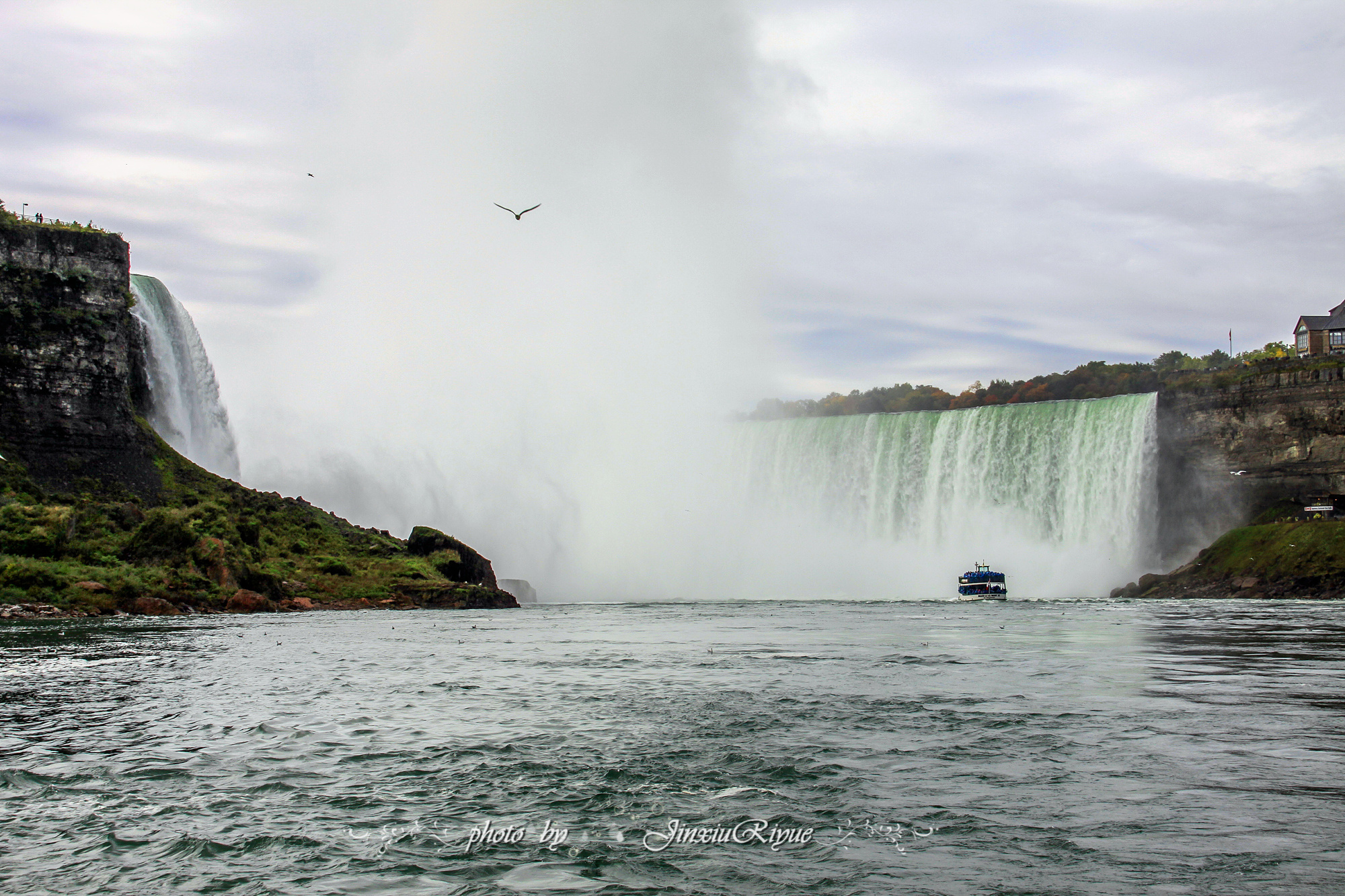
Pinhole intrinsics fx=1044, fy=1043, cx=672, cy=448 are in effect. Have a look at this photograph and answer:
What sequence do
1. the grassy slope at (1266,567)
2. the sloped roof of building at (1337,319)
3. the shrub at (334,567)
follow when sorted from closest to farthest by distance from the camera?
the shrub at (334,567) → the grassy slope at (1266,567) → the sloped roof of building at (1337,319)

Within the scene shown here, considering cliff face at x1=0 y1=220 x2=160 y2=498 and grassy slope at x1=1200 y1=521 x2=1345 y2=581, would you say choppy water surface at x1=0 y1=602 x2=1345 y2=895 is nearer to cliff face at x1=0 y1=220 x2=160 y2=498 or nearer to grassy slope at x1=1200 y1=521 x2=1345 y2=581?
cliff face at x1=0 y1=220 x2=160 y2=498

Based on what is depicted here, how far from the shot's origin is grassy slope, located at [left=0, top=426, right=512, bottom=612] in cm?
4666

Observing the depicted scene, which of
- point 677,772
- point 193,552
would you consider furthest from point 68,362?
point 677,772

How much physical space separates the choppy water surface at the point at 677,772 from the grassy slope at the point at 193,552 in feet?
78.7

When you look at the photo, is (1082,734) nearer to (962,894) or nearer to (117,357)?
(962,894)

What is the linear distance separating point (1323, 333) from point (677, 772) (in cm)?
12127

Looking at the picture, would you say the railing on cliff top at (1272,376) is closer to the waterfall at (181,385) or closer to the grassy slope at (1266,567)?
the grassy slope at (1266,567)

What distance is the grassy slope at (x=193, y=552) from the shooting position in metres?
46.7

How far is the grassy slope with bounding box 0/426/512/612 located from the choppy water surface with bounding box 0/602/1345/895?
2398cm

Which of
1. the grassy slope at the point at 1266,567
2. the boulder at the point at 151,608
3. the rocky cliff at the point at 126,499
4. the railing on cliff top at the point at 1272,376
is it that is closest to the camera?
the boulder at the point at 151,608

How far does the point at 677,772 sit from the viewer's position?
11.8 m

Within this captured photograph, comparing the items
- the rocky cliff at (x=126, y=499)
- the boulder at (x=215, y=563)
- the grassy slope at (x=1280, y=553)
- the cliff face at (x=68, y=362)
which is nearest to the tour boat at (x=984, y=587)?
the grassy slope at (x=1280, y=553)

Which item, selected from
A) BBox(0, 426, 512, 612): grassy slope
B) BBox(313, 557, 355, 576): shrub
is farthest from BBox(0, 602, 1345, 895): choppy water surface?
BBox(313, 557, 355, 576): shrub

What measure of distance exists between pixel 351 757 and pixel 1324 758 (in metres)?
11.5
